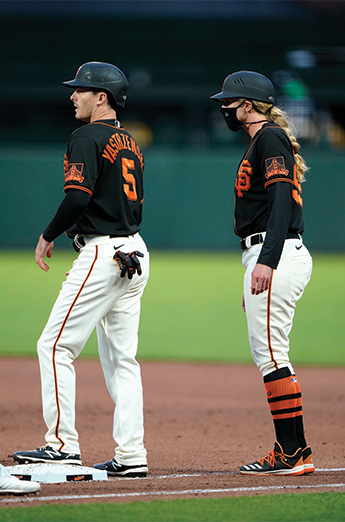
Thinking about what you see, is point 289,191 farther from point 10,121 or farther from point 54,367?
point 10,121

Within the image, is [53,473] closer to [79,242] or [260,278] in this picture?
[79,242]

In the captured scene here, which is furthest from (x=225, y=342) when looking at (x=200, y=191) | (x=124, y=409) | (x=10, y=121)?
(x=10, y=121)

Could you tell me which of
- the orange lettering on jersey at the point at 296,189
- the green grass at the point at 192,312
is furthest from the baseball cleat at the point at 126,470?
the green grass at the point at 192,312

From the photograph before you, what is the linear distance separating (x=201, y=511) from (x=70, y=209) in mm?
1381

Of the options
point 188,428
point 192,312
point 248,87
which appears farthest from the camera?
point 192,312

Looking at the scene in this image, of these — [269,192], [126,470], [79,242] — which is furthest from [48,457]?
[269,192]

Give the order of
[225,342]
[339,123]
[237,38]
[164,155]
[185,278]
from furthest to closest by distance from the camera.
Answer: [237,38]
[339,123]
[164,155]
[185,278]
[225,342]

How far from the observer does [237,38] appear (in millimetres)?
20312

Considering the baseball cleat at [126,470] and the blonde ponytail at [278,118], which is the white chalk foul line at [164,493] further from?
the blonde ponytail at [278,118]

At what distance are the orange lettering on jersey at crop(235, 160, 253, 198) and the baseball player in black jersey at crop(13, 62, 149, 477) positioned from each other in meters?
0.48

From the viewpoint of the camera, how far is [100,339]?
356 centimetres

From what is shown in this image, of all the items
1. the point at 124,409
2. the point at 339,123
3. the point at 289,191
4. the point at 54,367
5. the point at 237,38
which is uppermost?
the point at 237,38

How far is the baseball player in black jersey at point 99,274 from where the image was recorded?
128 inches

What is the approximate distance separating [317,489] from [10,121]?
18.0m
